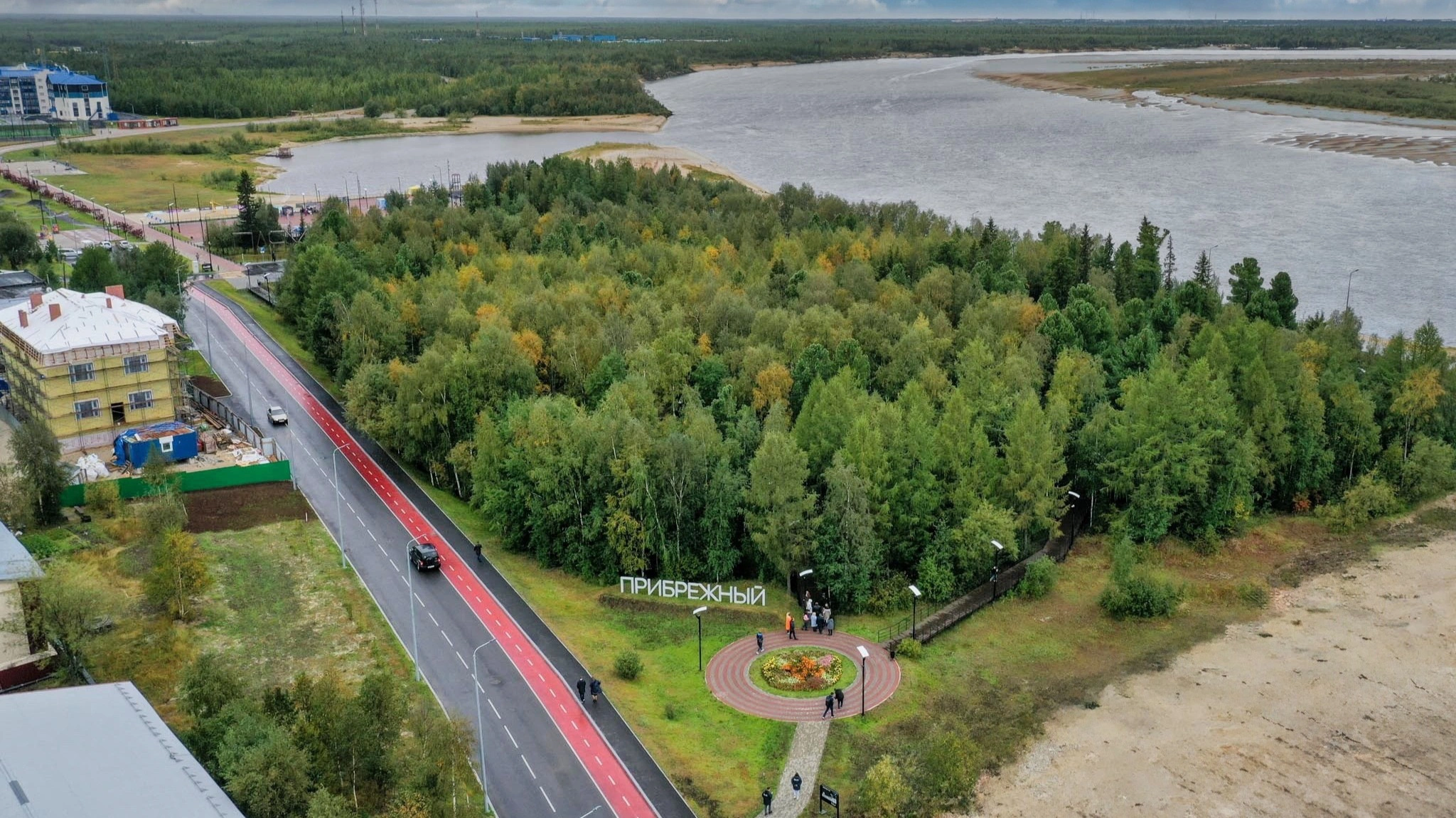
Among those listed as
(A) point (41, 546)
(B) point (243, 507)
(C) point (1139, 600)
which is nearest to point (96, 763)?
(A) point (41, 546)

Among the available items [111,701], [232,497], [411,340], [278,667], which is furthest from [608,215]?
[111,701]

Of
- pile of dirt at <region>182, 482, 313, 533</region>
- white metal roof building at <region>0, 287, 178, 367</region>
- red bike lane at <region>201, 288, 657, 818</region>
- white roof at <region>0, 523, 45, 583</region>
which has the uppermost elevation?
white metal roof building at <region>0, 287, 178, 367</region>

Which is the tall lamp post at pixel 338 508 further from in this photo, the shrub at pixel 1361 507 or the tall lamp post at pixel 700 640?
the shrub at pixel 1361 507

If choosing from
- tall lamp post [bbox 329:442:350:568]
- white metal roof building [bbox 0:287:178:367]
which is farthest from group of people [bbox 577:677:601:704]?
white metal roof building [bbox 0:287:178:367]

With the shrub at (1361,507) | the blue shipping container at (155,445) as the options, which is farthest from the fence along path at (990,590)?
the blue shipping container at (155,445)

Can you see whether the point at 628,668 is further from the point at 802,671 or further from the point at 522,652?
the point at 802,671

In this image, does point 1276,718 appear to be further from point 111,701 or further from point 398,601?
point 111,701

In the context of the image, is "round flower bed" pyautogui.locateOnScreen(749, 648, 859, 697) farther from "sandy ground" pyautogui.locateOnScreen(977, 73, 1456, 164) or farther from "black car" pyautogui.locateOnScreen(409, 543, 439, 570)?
"sandy ground" pyautogui.locateOnScreen(977, 73, 1456, 164)

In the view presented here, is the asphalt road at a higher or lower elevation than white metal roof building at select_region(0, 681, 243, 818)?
lower
